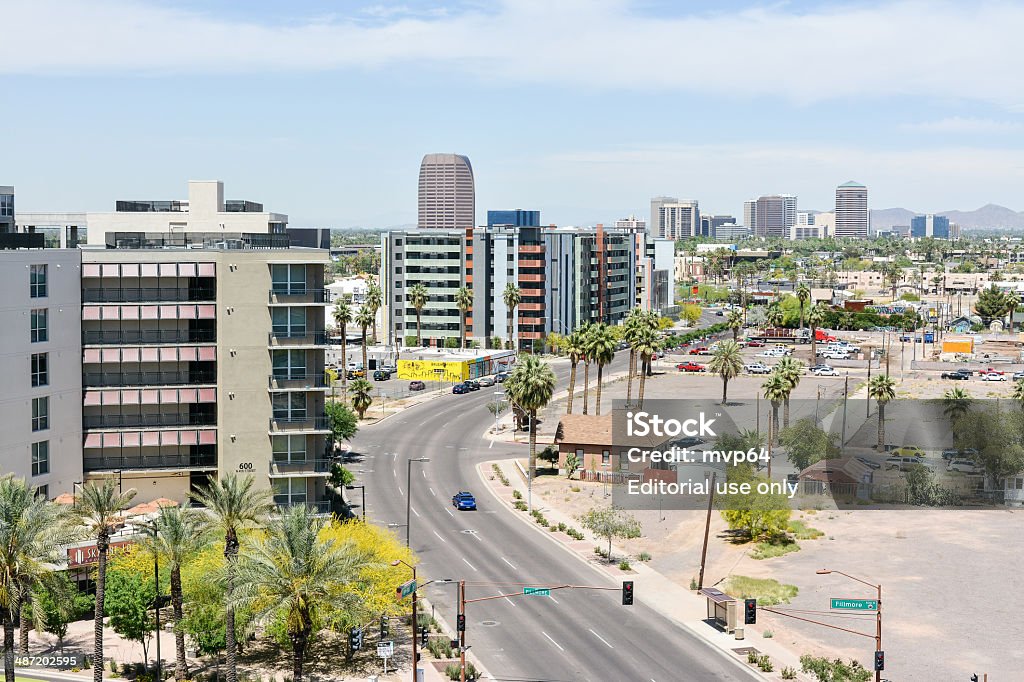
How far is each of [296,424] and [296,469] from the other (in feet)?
10.3

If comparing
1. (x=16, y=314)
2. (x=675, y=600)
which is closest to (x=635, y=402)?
(x=675, y=600)

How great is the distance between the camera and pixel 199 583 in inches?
2616

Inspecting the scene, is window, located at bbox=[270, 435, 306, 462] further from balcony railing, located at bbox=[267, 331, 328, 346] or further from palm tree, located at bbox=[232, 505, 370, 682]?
palm tree, located at bbox=[232, 505, 370, 682]

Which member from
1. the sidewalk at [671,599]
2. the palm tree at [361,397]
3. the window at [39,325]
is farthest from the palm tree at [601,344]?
the window at [39,325]

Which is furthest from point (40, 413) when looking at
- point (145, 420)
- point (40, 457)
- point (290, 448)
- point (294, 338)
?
point (294, 338)

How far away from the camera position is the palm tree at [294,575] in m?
59.7

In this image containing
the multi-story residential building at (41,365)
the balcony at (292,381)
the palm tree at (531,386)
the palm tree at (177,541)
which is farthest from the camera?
the palm tree at (531,386)

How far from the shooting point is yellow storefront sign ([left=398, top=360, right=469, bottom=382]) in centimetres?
18400

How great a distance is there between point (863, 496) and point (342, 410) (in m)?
50.8

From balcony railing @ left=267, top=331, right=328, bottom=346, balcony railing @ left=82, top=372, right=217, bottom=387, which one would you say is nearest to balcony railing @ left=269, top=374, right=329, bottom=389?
balcony railing @ left=267, top=331, right=328, bottom=346

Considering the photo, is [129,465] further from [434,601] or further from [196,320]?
[434,601]

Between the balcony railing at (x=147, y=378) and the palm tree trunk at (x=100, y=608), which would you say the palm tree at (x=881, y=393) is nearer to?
the balcony railing at (x=147, y=378)

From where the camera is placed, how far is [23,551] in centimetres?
6062

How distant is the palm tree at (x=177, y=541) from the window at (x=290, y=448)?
17.9 metres
